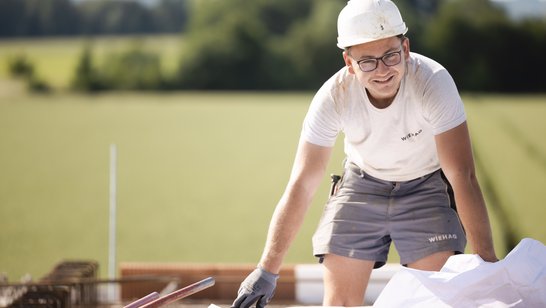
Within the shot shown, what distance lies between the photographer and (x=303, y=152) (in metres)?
3.05

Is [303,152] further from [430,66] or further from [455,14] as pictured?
[455,14]

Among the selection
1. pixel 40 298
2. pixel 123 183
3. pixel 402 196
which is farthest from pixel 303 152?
pixel 123 183

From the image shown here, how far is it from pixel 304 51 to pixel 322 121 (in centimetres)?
2704

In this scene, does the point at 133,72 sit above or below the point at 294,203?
below

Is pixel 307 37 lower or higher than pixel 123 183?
higher

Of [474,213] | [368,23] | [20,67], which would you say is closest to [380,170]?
[474,213]

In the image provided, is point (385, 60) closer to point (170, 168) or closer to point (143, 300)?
point (143, 300)

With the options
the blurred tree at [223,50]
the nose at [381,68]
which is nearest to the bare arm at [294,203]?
the nose at [381,68]

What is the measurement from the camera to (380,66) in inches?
111

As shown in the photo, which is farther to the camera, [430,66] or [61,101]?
[61,101]

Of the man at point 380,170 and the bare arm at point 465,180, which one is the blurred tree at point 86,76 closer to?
the man at point 380,170

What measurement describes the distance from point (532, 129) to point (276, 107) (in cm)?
787

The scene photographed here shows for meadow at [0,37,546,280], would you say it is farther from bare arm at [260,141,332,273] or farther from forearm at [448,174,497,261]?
forearm at [448,174,497,261]

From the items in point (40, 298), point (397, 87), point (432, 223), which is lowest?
point (40, 298)
